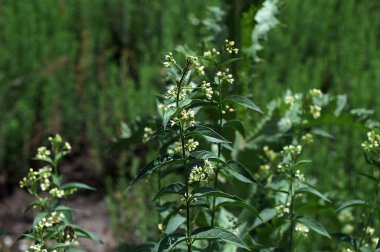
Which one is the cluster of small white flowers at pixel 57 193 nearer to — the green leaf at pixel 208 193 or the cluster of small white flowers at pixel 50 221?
the cluster of small white flowers at pixel 50 221

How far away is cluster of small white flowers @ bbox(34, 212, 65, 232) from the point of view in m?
1.77

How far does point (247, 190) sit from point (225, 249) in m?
0.85

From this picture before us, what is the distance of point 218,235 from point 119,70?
3601mm

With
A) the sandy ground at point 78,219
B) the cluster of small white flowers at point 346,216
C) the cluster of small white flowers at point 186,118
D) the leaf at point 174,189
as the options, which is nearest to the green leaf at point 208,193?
the leaf at point 174,189

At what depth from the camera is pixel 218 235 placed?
1.62 m

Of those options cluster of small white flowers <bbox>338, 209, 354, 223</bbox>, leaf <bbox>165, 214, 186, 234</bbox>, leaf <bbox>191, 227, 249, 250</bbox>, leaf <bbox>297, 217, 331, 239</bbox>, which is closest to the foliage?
leaf <bbox>165, 214, 186, 234</bbox>

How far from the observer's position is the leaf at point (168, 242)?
162 centimetres

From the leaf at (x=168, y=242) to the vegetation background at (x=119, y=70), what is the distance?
2.55m

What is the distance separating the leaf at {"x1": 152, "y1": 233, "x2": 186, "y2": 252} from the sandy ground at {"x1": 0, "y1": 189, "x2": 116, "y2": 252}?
2.76 metres

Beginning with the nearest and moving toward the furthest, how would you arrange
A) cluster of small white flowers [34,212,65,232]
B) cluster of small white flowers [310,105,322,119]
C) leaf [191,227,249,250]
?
leaf [191,227,249,250] < cluster of small white flowers [34,212,65,232] < cluster of small white flowers [310,105,322,119]

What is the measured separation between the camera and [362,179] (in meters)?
4.13

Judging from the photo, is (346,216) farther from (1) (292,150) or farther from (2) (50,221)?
(2) (50,221)

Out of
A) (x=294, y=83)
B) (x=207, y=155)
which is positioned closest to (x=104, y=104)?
(x=294, y=83)

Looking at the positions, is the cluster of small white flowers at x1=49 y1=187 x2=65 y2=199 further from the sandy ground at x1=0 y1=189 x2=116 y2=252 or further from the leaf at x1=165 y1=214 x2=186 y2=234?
the sandy ground at x1=0 y1=189 x2=116 y2=252
